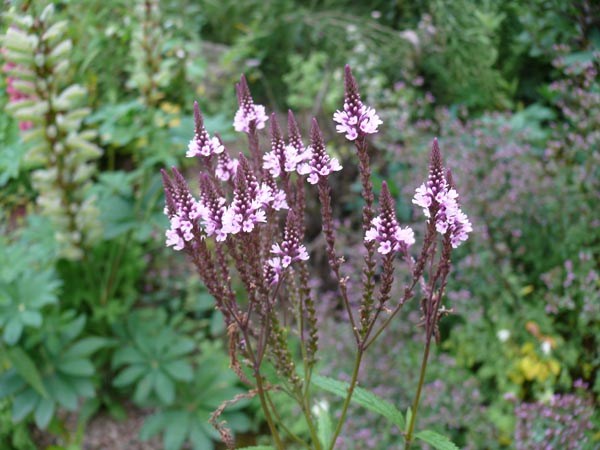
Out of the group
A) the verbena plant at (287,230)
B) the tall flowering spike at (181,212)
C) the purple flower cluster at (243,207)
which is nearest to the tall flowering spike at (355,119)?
the verbena plant at (287,230)

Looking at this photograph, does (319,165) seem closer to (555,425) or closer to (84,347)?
(555,425)

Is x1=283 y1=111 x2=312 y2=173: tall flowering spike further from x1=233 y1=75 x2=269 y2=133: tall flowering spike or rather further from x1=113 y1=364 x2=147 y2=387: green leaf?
x1=113 y1=364 x2=147 y2=387: green leaf

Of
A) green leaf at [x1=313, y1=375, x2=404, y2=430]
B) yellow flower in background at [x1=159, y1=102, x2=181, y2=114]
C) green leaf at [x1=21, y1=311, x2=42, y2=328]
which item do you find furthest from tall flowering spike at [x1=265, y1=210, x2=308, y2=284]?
yellow flower in background at [x1=159, y1=102, x2=181, y2=114]

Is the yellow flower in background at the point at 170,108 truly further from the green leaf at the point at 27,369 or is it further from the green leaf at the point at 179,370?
the green leaf at the point at 27,369

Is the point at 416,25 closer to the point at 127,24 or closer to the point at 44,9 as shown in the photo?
the point at 127,24

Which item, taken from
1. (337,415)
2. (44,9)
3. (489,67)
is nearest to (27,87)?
(44,9)

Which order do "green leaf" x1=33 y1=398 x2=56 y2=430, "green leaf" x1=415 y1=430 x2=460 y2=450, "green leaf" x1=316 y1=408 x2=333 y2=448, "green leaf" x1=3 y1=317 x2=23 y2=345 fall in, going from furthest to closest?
"green leaf" x1=33 y1=398 x2=56 y2=430
"green leaf" x1=3 y1=317 x2=23 y2=345
"green leaf" x1=316 y1=408 x2=333 y2=448
"green leaf" x1=415 y1=430 x2=460 y2=450

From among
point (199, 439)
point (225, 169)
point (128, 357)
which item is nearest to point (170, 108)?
point (128, 357)
